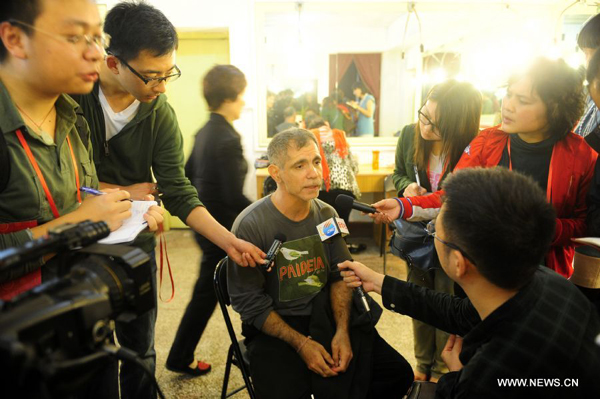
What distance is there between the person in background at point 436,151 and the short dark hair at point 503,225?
1.04 m

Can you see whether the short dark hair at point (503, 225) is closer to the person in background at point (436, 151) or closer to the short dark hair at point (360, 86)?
the person in background at point (436, 151)

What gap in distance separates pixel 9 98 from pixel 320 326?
129 cm

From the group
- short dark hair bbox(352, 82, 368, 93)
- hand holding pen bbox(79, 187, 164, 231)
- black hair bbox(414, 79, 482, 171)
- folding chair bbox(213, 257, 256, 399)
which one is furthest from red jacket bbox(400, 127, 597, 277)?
short dark hair bbox(352, 82, 368, 93)

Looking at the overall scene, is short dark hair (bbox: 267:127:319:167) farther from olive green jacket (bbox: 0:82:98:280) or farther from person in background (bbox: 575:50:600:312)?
person in background (bbox: 575:50:600:312)

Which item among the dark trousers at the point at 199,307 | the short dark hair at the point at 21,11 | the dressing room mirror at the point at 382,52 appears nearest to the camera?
the short dark hair at the point at 21,11

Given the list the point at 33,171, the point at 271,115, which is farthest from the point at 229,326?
the point at 271,115

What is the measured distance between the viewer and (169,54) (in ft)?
4.49

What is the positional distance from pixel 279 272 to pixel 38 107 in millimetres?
1045

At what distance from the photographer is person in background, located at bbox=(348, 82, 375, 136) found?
5.29 meters

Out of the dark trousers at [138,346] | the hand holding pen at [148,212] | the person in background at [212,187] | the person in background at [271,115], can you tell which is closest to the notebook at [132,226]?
the hand holding pen at [148,212]

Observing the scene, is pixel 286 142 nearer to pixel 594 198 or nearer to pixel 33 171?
pixel 33 171

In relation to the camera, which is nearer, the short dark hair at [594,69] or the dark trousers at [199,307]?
the short dark hair at [594,69]

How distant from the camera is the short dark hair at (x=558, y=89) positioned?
4.83ft

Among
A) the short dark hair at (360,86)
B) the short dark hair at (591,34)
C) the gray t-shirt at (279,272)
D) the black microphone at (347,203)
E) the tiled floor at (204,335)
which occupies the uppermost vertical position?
the short dark hair at (360,86)
